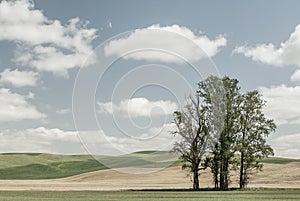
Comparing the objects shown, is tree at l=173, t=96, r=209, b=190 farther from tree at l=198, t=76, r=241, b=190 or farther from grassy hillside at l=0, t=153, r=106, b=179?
grassy hillside at l=0, t=153, r=106, b=179

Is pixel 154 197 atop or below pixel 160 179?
below

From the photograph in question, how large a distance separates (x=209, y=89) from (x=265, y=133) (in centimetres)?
969

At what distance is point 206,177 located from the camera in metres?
103

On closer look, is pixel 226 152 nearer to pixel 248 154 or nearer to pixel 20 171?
pixel 248 154

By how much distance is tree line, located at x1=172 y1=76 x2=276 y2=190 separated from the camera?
64750 mm

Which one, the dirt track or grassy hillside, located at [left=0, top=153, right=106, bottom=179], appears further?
grassy hillside, located at [left=0, top=153, right=106, bottom=179]

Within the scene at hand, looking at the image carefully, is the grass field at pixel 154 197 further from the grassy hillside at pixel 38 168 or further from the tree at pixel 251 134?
the grassy hillside at pixel 38 168

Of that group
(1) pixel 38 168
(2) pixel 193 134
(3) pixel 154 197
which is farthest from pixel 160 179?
(1) pixel 38 168

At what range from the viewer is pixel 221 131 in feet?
212

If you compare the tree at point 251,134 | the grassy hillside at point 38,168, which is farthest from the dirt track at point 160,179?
the grassy hillside at point 38,168

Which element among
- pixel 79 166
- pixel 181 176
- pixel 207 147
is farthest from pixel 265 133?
pixel 79 166

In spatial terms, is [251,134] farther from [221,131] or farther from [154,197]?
[154,197]

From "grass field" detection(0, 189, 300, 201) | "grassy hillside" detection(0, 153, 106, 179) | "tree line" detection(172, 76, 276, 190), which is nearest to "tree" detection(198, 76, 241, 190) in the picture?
"tree line" detection(172, 76, 276, 190)

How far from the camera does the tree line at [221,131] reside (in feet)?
212
